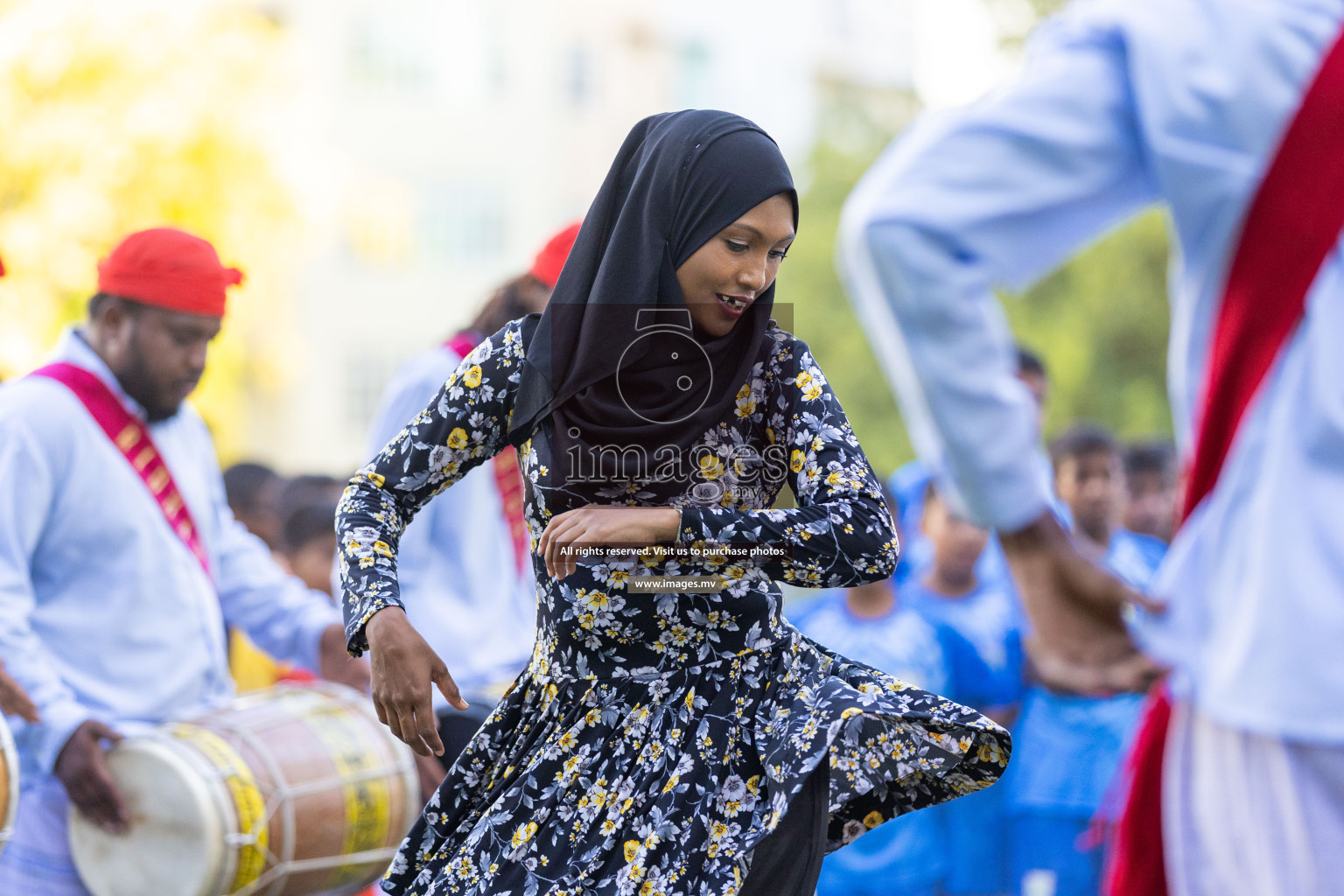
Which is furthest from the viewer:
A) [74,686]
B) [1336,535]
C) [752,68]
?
[752,68]

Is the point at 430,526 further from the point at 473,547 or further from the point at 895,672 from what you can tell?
the point at 895,672

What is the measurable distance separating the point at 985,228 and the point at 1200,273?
1.14ft

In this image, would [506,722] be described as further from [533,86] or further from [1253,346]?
[533,86]

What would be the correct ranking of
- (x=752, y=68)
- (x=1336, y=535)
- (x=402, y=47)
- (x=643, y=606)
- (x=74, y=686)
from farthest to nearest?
1. (x=752, y=68)
2. (x=402, y=47)
3. (x=74, y=686)
4. (x=643, y=606)
5. (x=1336, y=535)

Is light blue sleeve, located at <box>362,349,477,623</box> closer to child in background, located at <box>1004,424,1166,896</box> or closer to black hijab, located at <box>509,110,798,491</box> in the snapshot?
black hijab, located at <box>509,110,798,491</box>

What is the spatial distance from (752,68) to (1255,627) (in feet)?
127

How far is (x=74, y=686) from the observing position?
4.36 metres

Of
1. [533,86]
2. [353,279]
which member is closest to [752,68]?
[533,86]

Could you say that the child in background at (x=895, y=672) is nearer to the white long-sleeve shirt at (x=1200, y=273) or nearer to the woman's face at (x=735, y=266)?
the woman's face at (x=735, y=266)

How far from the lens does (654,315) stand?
9.34 ft

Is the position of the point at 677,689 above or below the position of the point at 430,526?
above

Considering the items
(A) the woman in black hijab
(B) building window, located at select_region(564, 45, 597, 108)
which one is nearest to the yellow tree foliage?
(A) the woman in black hijab

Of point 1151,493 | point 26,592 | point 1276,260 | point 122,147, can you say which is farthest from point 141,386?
point 122,147

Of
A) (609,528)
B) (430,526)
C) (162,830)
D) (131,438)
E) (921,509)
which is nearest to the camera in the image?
(609,528)
